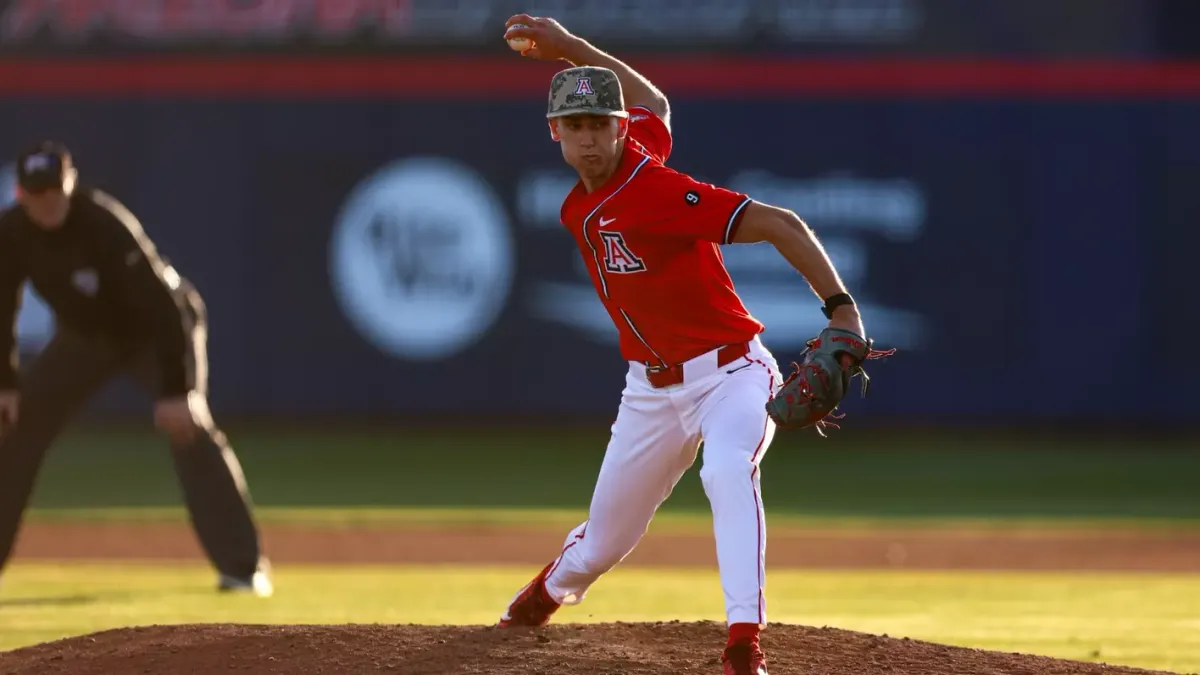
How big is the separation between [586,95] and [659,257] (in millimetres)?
480

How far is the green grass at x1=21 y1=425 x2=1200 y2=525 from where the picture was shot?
11547mm

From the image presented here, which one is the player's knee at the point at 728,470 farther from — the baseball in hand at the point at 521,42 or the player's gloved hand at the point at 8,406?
the player's gloved hand at the point at 8,406

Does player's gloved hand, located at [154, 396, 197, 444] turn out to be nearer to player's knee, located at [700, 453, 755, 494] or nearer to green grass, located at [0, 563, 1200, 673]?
green grass, located at [0, 563, 1200, 673]

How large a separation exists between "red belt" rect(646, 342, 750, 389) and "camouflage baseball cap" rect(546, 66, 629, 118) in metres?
0.71

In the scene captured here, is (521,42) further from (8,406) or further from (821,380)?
(8,406)

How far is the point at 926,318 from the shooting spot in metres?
14.6

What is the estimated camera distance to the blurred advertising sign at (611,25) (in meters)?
14.6

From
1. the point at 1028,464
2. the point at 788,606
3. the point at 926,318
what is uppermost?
the point at 926,318

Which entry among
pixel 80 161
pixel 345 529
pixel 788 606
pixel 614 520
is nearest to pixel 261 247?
pixel 80 161

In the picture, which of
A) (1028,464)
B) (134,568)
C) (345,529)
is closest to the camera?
(134,568)

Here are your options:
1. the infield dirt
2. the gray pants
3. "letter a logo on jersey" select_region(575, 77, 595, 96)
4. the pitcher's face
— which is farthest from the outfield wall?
"letter a logo on jersey" select_region(575, 77, 595, 96)

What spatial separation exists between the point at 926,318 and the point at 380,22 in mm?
5009

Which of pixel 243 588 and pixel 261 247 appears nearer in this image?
pixel 243 588

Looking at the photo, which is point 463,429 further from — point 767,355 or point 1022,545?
point 767,355
